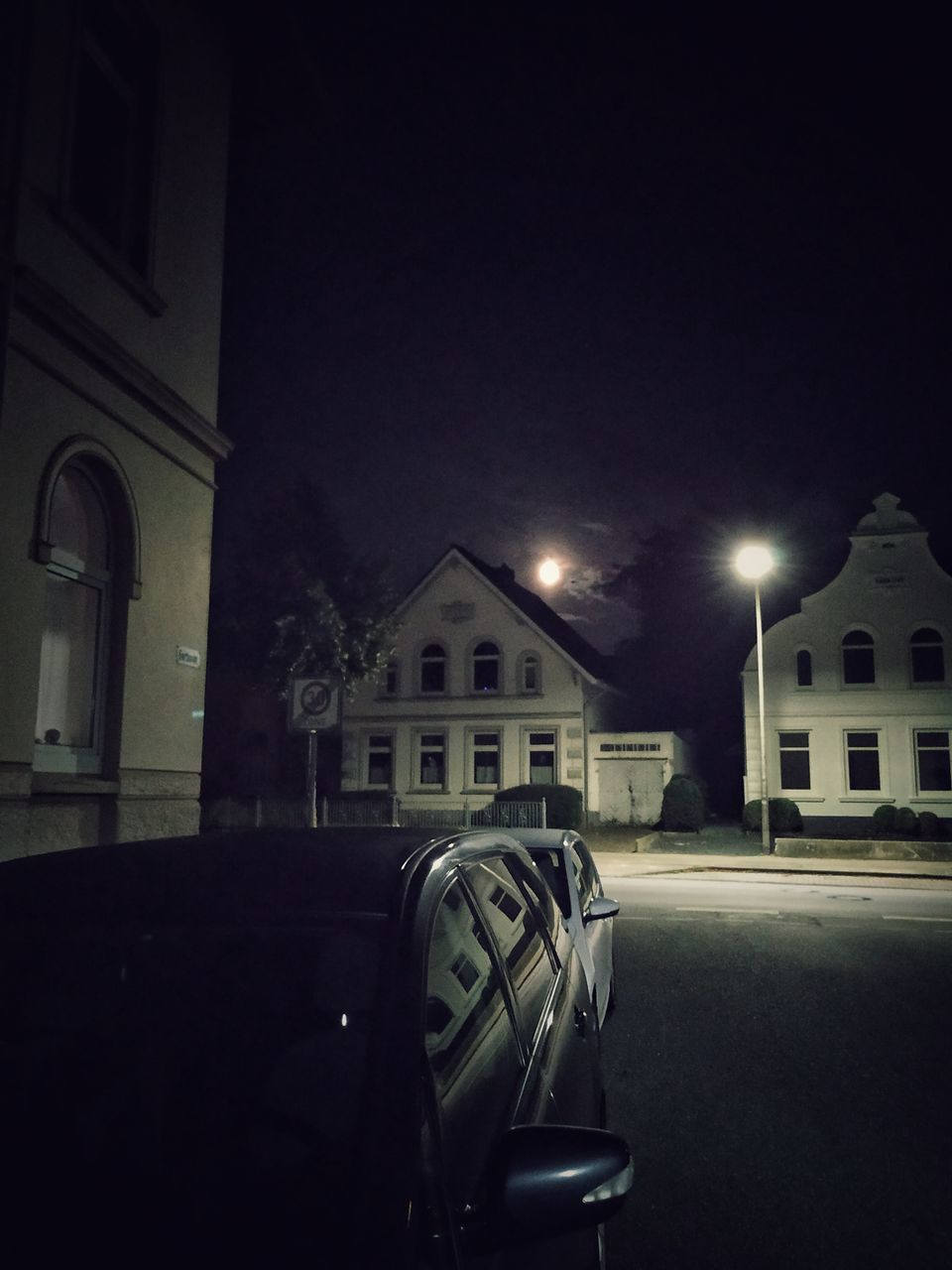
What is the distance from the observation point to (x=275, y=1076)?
1.87m

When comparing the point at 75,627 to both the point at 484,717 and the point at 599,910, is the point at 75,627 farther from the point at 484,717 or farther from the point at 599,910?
the point at 484,717

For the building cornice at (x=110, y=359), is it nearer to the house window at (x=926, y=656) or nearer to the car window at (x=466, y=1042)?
the car window at (x=466, y=1042)

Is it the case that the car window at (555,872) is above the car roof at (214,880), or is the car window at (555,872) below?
below

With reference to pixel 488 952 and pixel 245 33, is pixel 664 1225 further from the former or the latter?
pixel 245 33

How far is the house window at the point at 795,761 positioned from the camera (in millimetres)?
31391

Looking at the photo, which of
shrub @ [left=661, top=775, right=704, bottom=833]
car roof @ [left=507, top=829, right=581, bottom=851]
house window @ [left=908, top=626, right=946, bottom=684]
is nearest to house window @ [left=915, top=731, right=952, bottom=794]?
house window @ [left=908, top=626, right=946, bottom=684]

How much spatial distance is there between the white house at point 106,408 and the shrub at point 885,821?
82.6 ft

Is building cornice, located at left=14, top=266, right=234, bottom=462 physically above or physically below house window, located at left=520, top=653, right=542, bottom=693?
below

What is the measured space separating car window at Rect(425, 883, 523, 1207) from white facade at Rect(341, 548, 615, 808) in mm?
31303

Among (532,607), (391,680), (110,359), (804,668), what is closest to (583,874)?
(110,359)

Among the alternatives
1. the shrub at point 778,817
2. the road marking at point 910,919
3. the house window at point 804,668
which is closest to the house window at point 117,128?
the road marking at point 910,919

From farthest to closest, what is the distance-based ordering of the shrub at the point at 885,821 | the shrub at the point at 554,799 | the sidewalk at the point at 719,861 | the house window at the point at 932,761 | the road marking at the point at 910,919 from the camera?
the house window at the point at 932,761
the shrub at the point at 554,799
the shrub at the point at 885,821
the sidewalk at the point at 719,861
the road marking at the point at 910,919

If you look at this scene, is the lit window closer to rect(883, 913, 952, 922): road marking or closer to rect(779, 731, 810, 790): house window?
rect(779, 731, 810, 790): house window

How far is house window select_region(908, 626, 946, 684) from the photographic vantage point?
30938 mm
